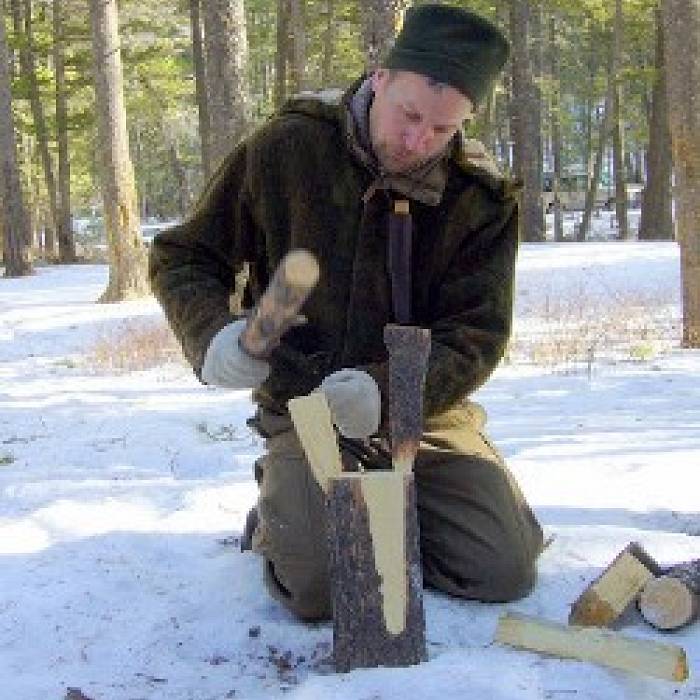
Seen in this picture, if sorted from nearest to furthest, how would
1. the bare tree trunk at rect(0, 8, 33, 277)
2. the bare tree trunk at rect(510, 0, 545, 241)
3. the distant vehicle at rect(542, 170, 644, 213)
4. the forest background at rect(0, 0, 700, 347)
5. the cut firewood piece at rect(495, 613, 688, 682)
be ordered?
the cut firewood piece at rect(495, 613, 688, 682), the forest background at rect(0, 0, 700, 347), the bare tree trunk at rect(0, 8, 33, 277), the bare tree trunk at rect(510, 0, 545, 241), the distant vehicle at rect(542, 170, 644, 213)

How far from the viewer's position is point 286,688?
2531 millimetres

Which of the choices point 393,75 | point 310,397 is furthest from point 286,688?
point 393,75

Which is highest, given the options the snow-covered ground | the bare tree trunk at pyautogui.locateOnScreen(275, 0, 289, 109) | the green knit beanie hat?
the bare tree trunk at pyautogui.locateOnScreen(275, 0, 289, 109)

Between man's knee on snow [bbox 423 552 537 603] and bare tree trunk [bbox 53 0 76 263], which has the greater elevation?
bare tree trunk [bbox 53 0 76 263]

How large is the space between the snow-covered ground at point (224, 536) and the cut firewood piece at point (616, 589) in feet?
0.28

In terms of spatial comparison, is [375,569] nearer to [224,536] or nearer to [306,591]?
[306,591]

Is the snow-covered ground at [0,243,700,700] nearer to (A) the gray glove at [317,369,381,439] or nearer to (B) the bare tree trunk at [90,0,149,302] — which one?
(A) the gray glove at [317,369,381,439]

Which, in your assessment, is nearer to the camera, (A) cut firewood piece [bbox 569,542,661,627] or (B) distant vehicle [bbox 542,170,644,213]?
(A) cut firewood piece [bbox 569,542,661,627]

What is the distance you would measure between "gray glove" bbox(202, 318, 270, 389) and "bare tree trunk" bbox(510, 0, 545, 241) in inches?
601

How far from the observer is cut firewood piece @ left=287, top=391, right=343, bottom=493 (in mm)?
2510

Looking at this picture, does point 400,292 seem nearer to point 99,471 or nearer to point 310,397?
point 310,397

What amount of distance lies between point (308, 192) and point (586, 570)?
142 cm

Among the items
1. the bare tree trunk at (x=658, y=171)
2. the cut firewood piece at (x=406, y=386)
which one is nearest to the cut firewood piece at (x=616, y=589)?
the cut firewood piece at (x=406, y=386)

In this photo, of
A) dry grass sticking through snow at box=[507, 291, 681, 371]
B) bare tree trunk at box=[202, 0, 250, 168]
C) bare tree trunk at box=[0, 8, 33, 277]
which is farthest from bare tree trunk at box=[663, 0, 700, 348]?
bare tree trunk at box=[0, 8, 33, 277]
